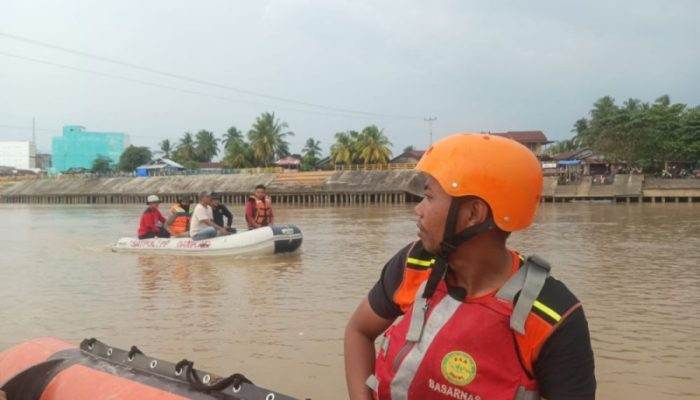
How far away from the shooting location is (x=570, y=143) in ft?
241

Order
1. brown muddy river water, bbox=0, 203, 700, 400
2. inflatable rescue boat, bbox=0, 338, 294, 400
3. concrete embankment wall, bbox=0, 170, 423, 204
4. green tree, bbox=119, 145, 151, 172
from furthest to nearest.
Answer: green tree, bbox=119, 145, 151, 172 < concrete embankment wall, bbox=0, 170, 423, 204 < brown muddy river water, bbox=0, 203, 700, 400 < inflatable rescue boat, bbox=0, 338, 294, 400

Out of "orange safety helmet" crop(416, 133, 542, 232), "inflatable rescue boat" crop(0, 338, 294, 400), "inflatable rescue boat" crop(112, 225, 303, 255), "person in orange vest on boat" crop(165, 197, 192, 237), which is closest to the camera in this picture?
"orange safety helmet" crop(416, 133, 542, 232)

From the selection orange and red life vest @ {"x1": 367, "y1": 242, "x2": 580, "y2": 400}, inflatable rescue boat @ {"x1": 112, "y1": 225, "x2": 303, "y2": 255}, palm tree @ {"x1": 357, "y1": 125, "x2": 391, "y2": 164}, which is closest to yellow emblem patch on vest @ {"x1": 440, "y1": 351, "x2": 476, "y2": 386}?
orange and red life vest @ {"x1": 367, "y1": 242, "x2": 580, "y2": 400}

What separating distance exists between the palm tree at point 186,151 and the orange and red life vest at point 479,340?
8497cm

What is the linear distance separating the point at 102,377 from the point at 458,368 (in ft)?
6.72

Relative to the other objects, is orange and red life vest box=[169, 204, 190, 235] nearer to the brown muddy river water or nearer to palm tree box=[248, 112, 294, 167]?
the brown muddy river water

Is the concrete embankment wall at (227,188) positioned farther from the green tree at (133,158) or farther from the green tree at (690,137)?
the green tree at (690,137)

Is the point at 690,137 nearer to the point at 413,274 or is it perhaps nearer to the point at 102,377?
the point at 102,377

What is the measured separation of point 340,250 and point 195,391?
11.8 metres

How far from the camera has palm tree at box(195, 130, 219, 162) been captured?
84.0 metres

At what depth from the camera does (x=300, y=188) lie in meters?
48.8

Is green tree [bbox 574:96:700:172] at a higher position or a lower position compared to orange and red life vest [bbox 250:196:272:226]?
higher

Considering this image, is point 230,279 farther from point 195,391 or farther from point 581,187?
point 581,187

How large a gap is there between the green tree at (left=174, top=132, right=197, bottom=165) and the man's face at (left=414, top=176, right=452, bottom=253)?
3321 inches
